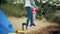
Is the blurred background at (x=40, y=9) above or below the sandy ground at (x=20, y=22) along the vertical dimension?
above

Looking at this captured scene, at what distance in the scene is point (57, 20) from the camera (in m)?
2.49

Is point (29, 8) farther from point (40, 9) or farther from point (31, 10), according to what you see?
point (40, 9)

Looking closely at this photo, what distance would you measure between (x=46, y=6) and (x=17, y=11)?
1.27 feet

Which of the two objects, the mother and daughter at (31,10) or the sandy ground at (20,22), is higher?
the mother and daughter at (31,10)

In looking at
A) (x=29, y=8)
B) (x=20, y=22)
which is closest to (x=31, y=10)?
(x=29, y=8)

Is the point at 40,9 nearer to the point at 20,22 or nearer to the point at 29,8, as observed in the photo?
the point at 29,8

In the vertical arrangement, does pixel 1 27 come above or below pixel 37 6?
below

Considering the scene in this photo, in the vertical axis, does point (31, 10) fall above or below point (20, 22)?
above

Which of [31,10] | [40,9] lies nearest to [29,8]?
[31,10]

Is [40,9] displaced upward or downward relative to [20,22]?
upward

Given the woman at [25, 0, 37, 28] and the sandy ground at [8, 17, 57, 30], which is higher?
the woman at [25, 0, 37, 28]

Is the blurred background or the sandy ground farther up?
the blurred background

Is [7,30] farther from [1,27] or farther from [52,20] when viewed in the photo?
[52,20]

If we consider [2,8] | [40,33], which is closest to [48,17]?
[40,33]
